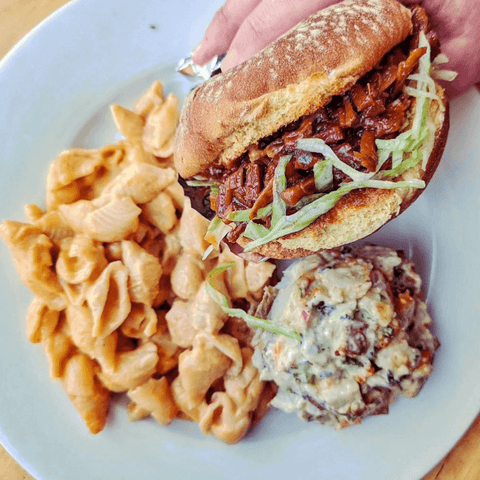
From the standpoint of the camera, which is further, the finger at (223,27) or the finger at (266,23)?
the finger at (223,27)

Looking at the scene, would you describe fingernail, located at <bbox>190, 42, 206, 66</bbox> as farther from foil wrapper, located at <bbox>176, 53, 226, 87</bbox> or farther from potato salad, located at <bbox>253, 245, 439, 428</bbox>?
potato salad, located at <bbox>253, 245, 439, 428</bbox>

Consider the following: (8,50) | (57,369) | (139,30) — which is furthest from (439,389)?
(8,50)

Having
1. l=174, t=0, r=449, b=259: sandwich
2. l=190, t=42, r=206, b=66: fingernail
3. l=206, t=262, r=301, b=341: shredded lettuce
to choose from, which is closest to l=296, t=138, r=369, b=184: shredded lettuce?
l=174, t=0, r=449, b=259: sandwich

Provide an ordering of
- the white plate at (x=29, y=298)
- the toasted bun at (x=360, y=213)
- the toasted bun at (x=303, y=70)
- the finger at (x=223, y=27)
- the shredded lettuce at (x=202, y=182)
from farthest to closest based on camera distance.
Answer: the white plate at (x=29, y=298)
the finger at (x=223, y=27)
the shredded lettuce at (x=202, y=182)
the toasted bun at (x=360, y=213)
the toasted bun at (x=303, y=70)

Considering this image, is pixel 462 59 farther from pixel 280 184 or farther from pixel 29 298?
pixel 29 298

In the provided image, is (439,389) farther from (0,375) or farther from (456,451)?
→ (0,375)

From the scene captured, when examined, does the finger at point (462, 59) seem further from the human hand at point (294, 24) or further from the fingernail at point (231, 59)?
the fingernail at point (231, 59)

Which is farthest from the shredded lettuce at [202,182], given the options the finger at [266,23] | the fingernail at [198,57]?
the fingernail at [198,57]
